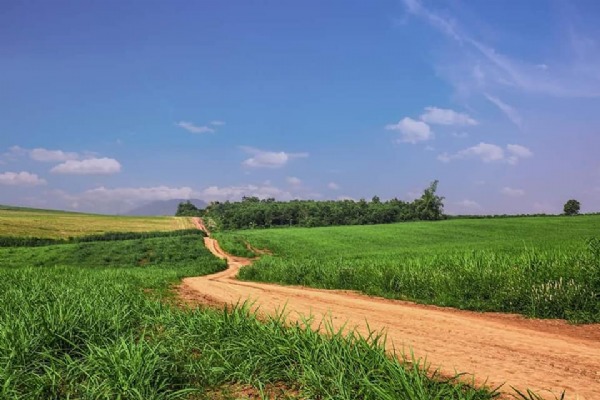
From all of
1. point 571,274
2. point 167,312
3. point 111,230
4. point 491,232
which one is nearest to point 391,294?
point 571,274

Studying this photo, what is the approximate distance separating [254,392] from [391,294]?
11.8 metres

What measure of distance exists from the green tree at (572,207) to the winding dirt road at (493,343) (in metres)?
129

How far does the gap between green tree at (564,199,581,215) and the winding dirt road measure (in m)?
129

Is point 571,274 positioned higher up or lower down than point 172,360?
higher up

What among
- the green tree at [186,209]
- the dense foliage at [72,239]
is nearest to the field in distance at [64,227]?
the dense foliage at [72,239]

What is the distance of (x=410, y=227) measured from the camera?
A: 6981 centimetres

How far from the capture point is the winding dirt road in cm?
552

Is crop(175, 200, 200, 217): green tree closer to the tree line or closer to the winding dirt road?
the tree line

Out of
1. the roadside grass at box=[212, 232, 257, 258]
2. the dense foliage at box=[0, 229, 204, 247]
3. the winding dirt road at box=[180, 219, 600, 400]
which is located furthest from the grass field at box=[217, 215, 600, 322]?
the dense foliage at box=[0, 229, 204, 247]

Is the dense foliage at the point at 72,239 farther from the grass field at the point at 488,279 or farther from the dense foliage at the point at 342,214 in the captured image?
the grass field at the point at 488,279

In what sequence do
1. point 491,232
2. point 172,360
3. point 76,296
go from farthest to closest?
1. point 491,232
2. point 76,296
3. point 172,360

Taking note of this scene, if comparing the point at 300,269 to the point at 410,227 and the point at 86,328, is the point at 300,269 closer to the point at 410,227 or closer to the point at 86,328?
the point at 86,328

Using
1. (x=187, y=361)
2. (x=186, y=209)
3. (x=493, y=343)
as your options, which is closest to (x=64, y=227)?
(x=187, y=361)

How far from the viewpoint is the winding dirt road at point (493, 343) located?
5.52 metres
